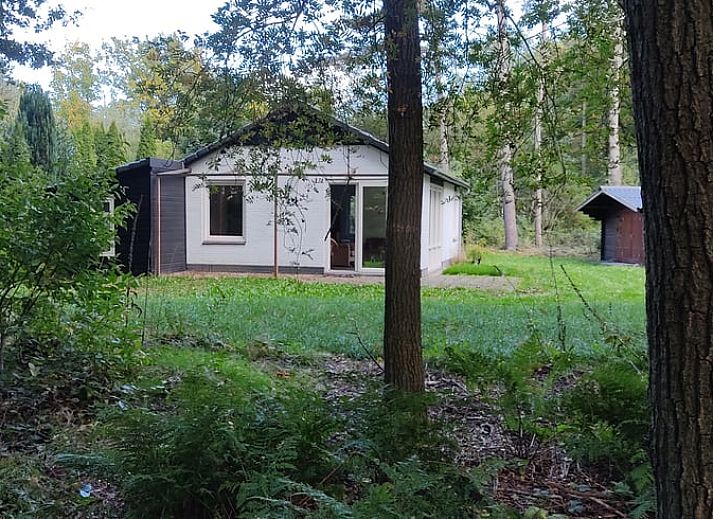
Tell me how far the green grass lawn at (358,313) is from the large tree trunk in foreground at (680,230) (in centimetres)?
282

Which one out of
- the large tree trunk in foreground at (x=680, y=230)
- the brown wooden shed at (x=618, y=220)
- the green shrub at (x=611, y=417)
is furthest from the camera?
the brown wooden shed at (x=618, y=220)

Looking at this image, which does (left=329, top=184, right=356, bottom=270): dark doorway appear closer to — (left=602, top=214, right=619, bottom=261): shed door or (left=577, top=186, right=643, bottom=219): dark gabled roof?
(left=577, top=186, right=643, bottom=219): dark gabled roof

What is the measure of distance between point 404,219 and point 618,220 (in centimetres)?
1765

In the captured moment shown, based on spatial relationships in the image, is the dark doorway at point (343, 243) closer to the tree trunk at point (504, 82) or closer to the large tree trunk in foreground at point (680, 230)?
the tree trunk at point (504, 82)

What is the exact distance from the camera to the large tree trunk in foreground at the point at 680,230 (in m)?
1.19

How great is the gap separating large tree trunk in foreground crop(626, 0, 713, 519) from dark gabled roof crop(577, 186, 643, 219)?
669 inches

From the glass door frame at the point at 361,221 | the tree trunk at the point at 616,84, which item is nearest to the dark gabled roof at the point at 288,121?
the tree trunk at the point at 616,84

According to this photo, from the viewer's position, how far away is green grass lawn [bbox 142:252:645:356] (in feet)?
20.1

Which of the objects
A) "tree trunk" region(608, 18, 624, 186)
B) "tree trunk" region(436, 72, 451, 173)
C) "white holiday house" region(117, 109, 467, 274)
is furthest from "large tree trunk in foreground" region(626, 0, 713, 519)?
"white holiday house" region(117, 109, 467, 274)

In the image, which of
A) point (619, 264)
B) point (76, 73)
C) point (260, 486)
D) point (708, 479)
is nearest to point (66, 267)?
point (260, 486)

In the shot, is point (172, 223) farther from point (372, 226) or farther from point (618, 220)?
point (618, 220)

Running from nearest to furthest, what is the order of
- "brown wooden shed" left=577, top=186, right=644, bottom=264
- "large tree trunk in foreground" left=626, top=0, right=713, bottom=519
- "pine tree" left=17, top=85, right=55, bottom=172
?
1. "large tree trunk in foreground" left=626, top=0, right=713, bottom=519
2. "pine tree" left=17, top=85, right=55, bottom=172
3. "brown wooden shed" left=577, top=186, right=644, bottom=264

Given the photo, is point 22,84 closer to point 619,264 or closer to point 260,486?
point 260,486

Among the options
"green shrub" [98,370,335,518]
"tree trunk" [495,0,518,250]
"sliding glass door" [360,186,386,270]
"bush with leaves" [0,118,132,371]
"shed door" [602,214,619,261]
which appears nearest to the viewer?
"green shrub" [98,370,335,518]
